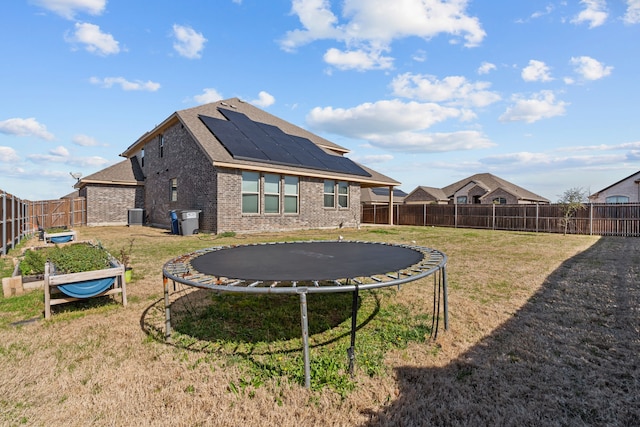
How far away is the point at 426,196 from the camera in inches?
1484

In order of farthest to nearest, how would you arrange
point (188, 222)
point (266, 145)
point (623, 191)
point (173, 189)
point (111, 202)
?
point (623, 191) → point (111, 202) → point (173, 189) → point (266, 145) → point (188, 222)

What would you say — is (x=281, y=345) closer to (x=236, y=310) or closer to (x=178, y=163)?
(x=236, y=310)

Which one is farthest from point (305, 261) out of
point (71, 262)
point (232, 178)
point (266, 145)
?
point (266, 145)

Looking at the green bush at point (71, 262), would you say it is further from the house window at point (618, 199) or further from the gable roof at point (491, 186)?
the gable roof at point (491, 186)

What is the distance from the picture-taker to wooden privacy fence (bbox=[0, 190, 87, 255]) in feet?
30.1

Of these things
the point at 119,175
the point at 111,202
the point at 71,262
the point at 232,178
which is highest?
the point at 119,175

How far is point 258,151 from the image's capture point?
1316cm

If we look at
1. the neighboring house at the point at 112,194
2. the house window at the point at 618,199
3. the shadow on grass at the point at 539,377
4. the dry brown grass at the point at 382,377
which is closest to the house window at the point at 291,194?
the dry brown grass at the point at 382,377

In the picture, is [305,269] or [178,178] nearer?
[305,269]

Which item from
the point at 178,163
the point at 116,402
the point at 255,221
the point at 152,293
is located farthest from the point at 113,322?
the point at 178,163

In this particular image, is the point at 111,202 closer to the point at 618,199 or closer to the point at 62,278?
the point at 62,278

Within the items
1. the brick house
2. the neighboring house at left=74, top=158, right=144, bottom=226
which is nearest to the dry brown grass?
the brick house

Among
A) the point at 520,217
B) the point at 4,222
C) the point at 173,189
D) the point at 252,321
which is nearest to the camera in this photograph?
the point at 252,321

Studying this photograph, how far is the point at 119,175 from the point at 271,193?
11.0 meters
